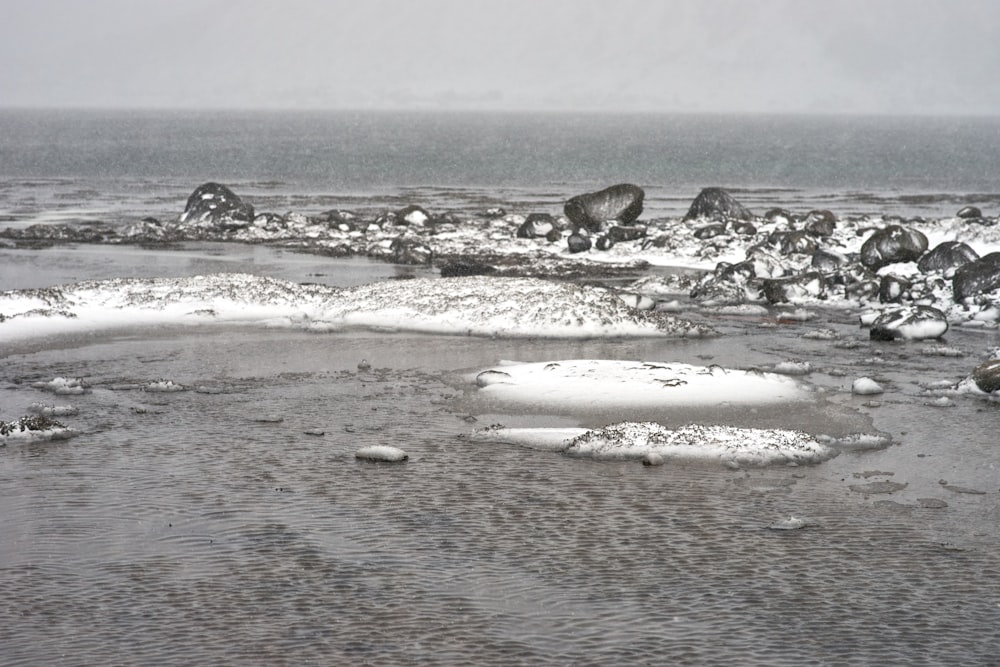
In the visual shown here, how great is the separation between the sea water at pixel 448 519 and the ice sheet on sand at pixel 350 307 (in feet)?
2.54

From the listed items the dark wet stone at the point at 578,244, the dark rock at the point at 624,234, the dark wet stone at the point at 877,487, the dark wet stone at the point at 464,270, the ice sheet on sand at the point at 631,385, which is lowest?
the dark wet stone at the point at 877,487

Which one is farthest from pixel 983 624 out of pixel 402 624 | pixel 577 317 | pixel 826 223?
pixel 826 223

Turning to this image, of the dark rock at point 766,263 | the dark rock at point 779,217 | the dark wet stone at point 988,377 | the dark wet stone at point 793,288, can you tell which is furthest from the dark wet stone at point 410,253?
the dark wet stone at point 988,377

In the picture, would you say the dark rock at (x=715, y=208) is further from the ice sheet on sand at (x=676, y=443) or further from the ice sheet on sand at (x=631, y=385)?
the ice sheet on sand at (x=676, y=443)

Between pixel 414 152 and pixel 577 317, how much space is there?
98.6 meters

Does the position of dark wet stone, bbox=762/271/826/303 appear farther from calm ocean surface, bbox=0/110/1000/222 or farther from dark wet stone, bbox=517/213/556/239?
calm ocean surface, bbox=0/110/1000/222

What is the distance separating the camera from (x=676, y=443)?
14.3 meters

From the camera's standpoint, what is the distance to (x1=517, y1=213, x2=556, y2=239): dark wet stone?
131ft

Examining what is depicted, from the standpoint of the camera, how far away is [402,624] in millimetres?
9211

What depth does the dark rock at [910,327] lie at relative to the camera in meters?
22.1

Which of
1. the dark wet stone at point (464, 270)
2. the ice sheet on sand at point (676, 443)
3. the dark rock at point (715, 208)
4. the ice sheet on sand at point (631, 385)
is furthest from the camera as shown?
the dark rock at point (715, 208)

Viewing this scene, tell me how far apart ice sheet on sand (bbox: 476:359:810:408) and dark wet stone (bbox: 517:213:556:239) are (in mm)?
→ 21712

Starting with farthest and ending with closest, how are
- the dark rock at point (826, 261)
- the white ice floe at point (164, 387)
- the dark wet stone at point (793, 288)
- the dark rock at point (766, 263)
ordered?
the dark rock at point (826, 261) → the dark rock at point (766, 263) → the dark wet stone at point (793, 288) → the white ice floe at point (164, 387)

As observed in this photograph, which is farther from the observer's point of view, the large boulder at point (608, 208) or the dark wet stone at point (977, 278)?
the large boulder at point (608, 208)
